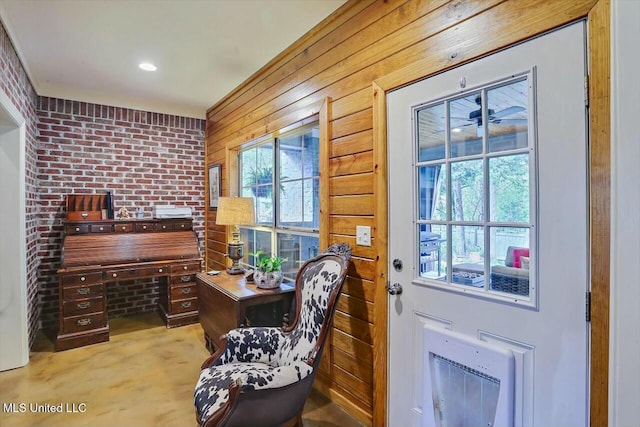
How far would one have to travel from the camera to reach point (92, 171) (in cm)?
391

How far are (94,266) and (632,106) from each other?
13.2 feet

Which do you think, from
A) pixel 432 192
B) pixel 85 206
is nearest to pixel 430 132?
pixel 432 192

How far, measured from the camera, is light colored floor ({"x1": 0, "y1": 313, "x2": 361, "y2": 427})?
6.85 ft

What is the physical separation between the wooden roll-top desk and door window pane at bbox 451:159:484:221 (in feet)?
10.4

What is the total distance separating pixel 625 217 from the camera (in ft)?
2.79

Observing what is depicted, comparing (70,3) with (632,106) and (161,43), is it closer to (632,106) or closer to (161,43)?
(161,43)

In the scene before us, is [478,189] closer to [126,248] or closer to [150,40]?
[150,40]

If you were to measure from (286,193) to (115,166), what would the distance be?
2382mm

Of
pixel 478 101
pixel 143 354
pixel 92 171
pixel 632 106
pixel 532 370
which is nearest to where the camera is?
pixel 632 106

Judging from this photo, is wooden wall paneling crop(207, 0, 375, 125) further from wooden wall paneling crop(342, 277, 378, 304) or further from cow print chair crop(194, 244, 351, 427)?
wooden wall paneling crop(342, 277, 378, 304)

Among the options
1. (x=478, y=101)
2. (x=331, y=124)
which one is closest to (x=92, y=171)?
(x=331, y=124)

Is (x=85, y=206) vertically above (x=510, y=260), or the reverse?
(x=85, y=206)

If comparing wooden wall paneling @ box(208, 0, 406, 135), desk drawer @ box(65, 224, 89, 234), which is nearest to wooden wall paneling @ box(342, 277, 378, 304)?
wooden wall paneling @ box(208, 0, 406, 135)

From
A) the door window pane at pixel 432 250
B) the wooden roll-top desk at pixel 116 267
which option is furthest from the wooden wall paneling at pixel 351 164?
the wooden roll-top desk at pixel 116 267
